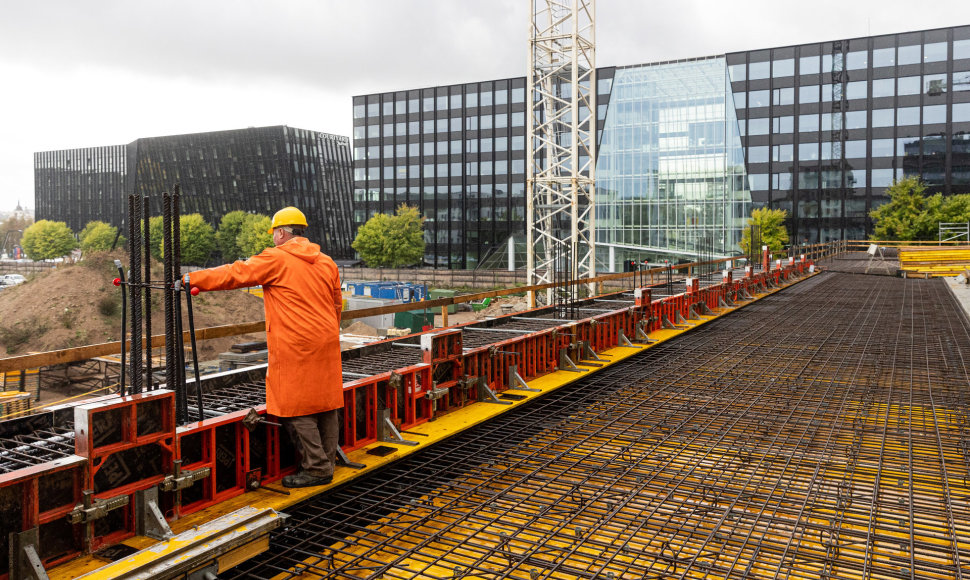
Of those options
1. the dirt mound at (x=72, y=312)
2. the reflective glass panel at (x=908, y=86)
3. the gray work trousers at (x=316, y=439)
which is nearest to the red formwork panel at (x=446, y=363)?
the gray work trousers at (x=316, y=439)

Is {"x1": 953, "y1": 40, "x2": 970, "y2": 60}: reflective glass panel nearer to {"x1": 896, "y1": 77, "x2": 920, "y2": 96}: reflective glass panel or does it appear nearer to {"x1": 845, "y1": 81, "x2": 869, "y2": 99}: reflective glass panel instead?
{"x1": 896, "y1": 77, "x2": 920, "y2": 96}: reflective glass panel

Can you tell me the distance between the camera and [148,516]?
13.4ft

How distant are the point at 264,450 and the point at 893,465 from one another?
4.96 meters

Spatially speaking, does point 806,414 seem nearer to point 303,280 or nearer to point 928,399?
point 928,399

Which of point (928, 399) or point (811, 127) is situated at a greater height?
point (811, 127)

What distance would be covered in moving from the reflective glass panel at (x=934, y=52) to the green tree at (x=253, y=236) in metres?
61.1

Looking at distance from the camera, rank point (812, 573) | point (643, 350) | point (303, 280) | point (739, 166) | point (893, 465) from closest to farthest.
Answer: point (812, 573), point (303, 280), point (893, 465), point (643, 350), point (739, 166)

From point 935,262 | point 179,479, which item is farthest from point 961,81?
point 179,479

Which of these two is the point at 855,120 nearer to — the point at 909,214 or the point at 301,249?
the point at 909,214

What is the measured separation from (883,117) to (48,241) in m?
99.4

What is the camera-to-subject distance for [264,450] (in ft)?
16.5

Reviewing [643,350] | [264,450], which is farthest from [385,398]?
[643,350]

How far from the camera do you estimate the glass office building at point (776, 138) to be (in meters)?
55.0

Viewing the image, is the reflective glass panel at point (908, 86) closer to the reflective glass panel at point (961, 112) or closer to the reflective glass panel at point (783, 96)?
the reflective glass panel at point (961, 112)
